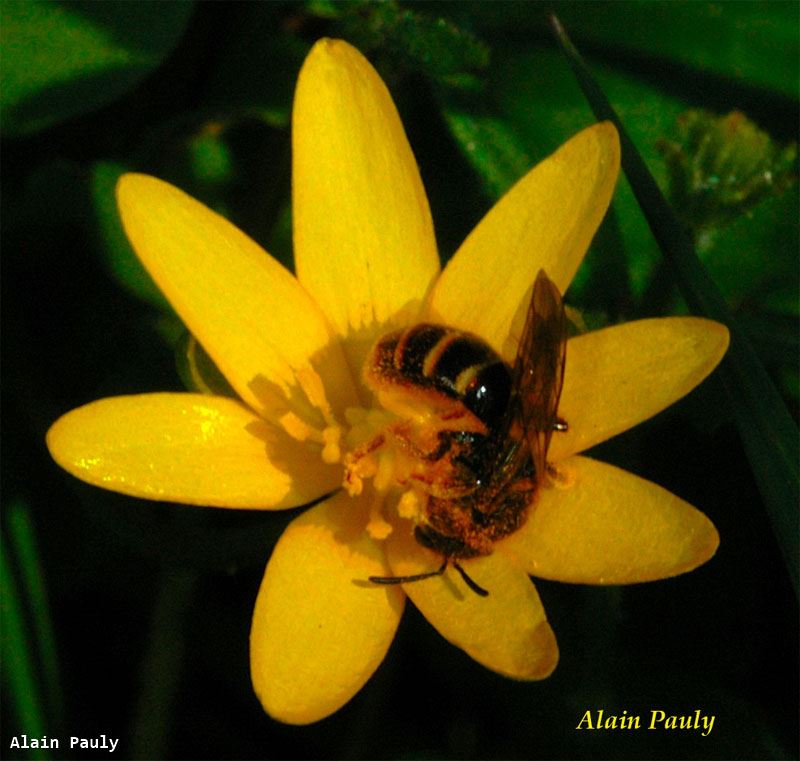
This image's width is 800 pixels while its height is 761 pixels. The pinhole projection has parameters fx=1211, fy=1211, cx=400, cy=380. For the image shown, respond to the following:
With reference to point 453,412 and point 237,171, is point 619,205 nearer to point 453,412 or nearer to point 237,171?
point 237,171

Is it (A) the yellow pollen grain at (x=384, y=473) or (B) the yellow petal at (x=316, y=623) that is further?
(A) the yellow pollen grain at (x=384, y=473)

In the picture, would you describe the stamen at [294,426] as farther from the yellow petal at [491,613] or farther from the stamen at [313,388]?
the yellow petal at [491,613]

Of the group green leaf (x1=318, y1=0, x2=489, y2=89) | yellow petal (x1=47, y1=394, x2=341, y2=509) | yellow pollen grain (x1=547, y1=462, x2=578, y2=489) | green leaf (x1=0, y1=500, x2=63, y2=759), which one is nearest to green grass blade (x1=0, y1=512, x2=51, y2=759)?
green leaf (x1=0, y1=500, x2=63, y2=759)

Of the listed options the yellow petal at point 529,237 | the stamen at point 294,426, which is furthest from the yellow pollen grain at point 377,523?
the yellow petal at point 529,237

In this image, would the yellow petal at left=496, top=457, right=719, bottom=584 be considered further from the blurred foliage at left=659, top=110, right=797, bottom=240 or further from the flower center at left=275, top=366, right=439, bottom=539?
the blurred foliage at left=659, top=110, right=797, bottom=240


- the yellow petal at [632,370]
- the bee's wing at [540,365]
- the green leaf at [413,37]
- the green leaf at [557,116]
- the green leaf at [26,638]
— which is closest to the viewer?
the bee's wing at [540,365]

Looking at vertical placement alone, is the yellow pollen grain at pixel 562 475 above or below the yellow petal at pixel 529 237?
below

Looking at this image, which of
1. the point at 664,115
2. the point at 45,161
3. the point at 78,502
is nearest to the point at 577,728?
the point at 78,502

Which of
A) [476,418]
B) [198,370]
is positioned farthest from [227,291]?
[476,418]
